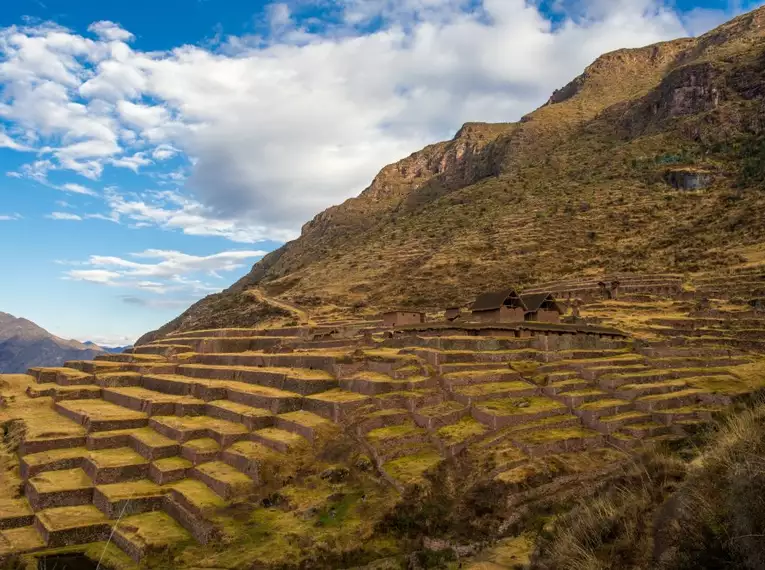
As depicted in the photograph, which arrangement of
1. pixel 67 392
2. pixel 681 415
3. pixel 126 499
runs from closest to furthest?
pixel 126 499 < pixel 681 415 < pixel 67 392

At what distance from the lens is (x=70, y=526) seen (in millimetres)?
13625

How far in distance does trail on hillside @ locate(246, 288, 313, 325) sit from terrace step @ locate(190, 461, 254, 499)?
39229 mm

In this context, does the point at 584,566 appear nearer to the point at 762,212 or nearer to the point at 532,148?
the point at 762,212

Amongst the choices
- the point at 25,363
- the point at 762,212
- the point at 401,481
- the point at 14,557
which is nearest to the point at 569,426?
the point at 401,481

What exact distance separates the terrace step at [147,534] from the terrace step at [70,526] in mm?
→ 489

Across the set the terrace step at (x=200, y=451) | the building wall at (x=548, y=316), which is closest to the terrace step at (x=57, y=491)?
the terrace step at (x=200, y=451)

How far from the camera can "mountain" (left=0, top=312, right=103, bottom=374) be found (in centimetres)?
15775

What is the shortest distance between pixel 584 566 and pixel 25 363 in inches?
7280

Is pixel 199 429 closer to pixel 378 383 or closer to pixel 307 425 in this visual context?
pixel 307 425

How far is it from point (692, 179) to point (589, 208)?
13.5 metres

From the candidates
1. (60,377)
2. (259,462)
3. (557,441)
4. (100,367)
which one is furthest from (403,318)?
(259,462)

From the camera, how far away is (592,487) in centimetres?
1423

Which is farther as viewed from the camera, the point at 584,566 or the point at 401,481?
the point at 401,481

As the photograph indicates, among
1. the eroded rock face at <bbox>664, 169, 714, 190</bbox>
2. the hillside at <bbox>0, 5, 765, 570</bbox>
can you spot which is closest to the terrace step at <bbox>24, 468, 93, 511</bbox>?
the hillside at <bbox>0, 5, 765, 570</bbox>
